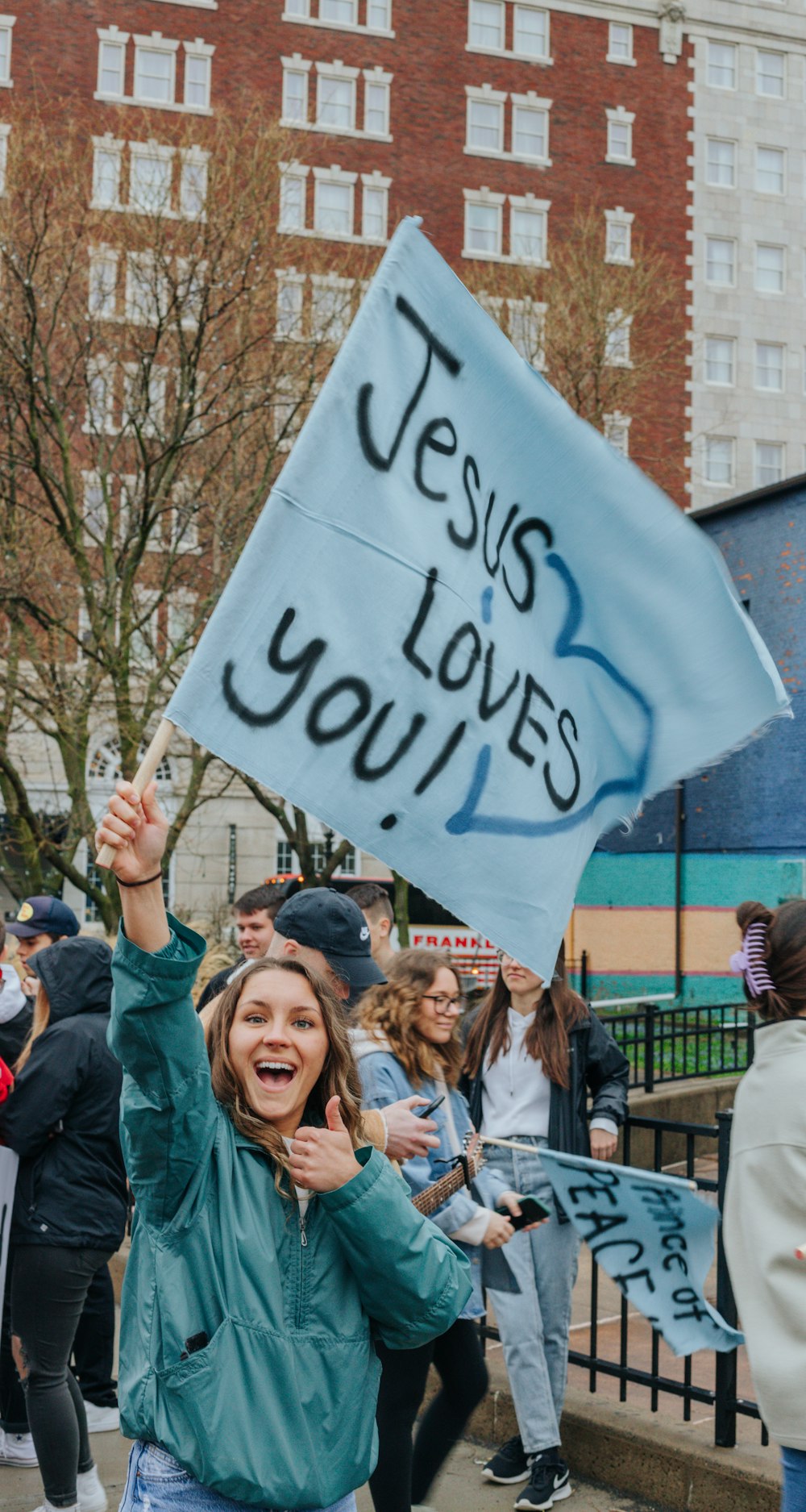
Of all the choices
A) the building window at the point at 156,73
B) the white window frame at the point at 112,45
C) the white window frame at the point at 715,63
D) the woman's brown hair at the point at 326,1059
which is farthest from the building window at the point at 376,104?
the woman's brown hair at the point at 326,1059

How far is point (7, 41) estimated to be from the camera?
119ft

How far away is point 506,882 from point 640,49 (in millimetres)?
47329

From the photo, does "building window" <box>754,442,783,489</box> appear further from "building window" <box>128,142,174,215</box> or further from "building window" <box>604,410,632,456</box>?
"building window" <box>128,142,174,215</box>

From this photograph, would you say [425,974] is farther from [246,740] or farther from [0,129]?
[0,129]

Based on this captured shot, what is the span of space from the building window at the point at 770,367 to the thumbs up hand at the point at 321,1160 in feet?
151

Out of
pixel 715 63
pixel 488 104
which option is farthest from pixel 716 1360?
pixel 715 63

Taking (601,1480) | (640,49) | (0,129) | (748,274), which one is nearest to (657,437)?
(748,274)

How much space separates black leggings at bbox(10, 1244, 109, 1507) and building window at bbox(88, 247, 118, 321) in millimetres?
15566

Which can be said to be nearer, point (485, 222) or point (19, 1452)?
point (19, 1452)

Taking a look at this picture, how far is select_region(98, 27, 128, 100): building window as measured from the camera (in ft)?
126

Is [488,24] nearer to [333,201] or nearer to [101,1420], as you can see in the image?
[333,201]

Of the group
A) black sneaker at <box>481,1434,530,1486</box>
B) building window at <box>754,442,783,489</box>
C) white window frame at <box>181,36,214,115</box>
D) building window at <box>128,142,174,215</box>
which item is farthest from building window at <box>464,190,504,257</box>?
black sneaker at <box>481,1434,530,1486</box>

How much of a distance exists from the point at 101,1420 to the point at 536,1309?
1923mm

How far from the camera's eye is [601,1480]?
17.9ft
